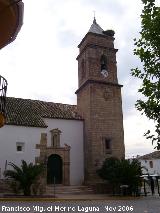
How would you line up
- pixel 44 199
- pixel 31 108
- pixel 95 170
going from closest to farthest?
pixel 44 199 < pixel 95 170 < pixel 31 108

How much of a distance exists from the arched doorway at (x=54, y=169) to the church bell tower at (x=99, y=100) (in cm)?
226

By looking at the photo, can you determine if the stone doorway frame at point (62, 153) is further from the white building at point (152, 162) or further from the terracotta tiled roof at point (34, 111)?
the white building at point (152, 162)

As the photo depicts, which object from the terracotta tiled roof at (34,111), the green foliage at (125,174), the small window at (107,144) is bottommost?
the green foliage at (125,174)

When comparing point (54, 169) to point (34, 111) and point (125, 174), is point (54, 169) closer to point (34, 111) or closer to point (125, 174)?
point (34, 111)

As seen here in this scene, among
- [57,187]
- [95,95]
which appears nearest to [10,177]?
[57,187]

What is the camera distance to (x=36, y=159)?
79.0 ft

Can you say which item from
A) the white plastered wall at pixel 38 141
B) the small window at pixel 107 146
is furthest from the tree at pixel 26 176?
the small window at pixel 107 146

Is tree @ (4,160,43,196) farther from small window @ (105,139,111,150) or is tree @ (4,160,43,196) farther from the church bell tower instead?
small window @ (105,139,111,150)

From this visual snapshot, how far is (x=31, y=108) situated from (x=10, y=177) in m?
8.40

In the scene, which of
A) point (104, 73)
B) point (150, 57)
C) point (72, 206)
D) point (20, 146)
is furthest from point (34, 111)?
point (150, 57)

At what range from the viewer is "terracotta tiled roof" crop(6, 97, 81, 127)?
2508 centimetres

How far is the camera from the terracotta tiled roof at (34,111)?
2508 cm

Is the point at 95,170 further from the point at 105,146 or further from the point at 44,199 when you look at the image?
the point at 44,199

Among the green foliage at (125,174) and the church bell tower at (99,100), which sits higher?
the church bell tower at (99,100)
